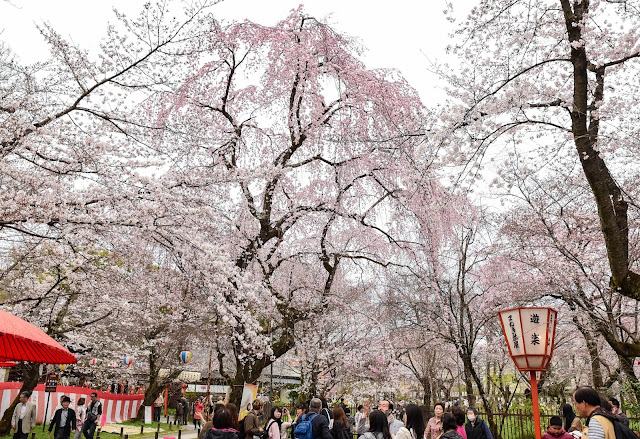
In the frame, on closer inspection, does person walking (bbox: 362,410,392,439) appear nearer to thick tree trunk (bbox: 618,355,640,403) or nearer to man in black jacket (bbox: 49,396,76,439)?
thick tree trunk (bbox: 618,355,640,403)

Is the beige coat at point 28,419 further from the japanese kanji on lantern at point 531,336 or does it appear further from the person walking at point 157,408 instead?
the person walking at point 157,408

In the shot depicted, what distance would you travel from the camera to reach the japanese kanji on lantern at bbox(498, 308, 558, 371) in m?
5.02

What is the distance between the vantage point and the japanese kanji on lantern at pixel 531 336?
5.02 m

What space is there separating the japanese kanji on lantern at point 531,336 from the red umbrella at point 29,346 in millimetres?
5088

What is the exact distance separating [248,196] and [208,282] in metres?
3.56

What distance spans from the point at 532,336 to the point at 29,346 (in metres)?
6.05

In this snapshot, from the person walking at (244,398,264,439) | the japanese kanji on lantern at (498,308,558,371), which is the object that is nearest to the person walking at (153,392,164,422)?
the person walking at (244,398,264,439)

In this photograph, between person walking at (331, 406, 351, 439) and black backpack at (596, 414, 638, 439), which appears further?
person walking at (331, 406, 351, 439)

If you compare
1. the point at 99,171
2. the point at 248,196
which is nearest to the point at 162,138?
the point at 99,171

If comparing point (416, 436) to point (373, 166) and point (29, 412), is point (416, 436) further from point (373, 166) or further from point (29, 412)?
point (29, 412)

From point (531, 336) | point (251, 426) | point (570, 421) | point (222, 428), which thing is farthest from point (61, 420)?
point (570, 421)

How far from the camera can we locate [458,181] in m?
5.98

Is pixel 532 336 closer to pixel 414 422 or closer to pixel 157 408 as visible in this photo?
pixel 414 422

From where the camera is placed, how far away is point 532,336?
5.06 meters
